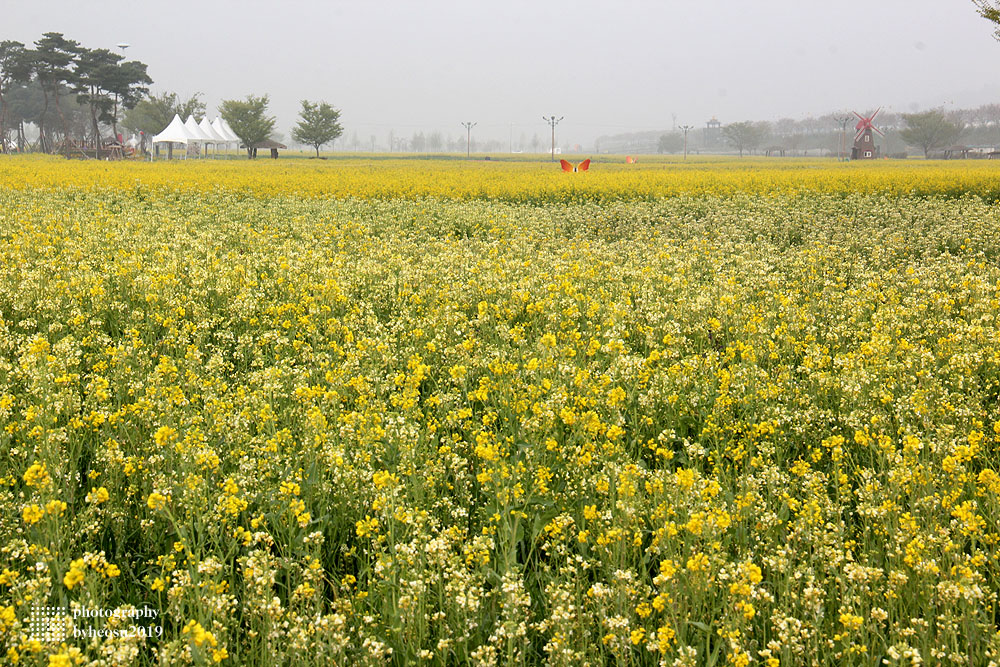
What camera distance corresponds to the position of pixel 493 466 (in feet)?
13.3

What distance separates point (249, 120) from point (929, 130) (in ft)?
422

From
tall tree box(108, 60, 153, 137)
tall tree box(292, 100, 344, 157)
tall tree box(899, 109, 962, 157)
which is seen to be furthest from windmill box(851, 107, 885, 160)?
tall tree box(108, 60, 153, 137)

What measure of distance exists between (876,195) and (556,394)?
22361 mm

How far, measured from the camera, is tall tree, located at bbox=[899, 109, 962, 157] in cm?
13562

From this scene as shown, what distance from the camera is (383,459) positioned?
4504 mm

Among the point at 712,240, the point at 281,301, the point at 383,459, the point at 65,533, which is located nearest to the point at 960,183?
the point at 712,240

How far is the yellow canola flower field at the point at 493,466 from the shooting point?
2.97 m

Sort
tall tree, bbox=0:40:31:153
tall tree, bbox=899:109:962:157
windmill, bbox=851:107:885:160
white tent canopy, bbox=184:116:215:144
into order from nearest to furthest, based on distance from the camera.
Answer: white tent canopy, bbox=184:116:215:144
tall tree, bbox=0:40:31:153
windmill, bbox=851:107:885:160
tall tree, bbox=899:109:962:157

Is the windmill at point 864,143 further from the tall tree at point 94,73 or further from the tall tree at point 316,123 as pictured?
the tall tree at point 94,73

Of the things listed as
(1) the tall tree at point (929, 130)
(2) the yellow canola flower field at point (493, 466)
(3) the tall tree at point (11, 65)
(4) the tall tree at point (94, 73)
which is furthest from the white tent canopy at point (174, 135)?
(1) the tall tree at point (929, 130)

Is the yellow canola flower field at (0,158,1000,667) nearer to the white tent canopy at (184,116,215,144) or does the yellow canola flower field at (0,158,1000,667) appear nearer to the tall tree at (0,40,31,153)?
the white tent canopy at (184,116,215,144)

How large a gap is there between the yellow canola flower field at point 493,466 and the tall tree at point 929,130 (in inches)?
6026

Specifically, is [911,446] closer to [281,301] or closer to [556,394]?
[556,394]

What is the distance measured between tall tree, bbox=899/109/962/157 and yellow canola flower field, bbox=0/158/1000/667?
15306 cm
